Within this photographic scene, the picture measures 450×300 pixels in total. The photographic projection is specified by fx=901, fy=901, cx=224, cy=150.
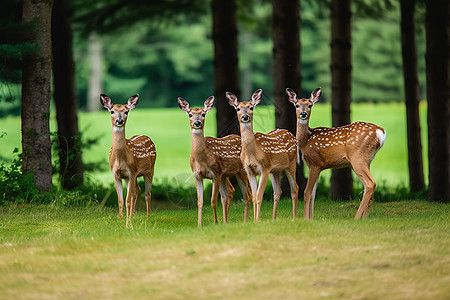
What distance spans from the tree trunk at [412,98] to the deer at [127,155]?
6.58 metres

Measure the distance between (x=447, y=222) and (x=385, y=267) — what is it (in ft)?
9.07

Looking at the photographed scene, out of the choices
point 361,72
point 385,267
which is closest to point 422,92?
point 361,72

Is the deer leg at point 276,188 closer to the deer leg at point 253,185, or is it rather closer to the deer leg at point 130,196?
the deer leg at point 253,185

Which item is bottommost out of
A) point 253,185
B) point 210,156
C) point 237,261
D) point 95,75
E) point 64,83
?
point 237,261

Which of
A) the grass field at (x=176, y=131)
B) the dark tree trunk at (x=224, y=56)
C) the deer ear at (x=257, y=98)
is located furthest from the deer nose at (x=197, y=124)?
the grass field at (x=176, y=131)

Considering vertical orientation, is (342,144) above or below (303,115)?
below

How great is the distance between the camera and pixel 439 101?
14555 mm

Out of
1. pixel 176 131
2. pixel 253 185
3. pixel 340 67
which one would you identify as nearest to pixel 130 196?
pixel 253 185

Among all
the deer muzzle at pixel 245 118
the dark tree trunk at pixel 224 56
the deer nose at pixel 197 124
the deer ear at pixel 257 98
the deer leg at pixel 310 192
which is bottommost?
the deer leg at pixel 310 192

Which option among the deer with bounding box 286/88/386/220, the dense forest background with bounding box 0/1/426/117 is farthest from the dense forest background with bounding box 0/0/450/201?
the dense forest background with bounding box 0/1/426/117

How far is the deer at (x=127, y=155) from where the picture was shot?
11.0 meters

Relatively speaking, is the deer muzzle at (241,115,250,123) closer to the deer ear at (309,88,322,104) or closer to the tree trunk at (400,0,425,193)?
the deer ear at (309,88,322,104)

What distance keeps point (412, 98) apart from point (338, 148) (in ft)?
21.5

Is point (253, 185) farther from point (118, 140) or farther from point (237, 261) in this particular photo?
point (237, 261)
